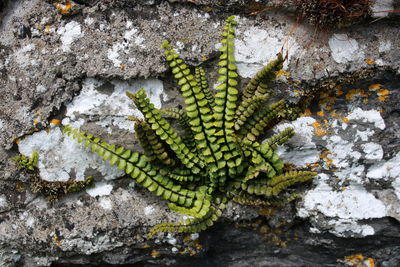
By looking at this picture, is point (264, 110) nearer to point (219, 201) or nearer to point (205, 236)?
point (219, 201)

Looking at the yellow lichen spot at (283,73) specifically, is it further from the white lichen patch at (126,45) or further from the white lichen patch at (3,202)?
the white lichen patch at (3,202)

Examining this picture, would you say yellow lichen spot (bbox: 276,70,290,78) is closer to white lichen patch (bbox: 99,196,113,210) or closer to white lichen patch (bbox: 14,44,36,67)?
white lichen patch (bbox: 99,196,113,210)

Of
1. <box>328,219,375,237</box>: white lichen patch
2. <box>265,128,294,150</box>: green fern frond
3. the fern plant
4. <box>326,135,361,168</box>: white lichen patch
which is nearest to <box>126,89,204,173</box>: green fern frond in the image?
the fern plant

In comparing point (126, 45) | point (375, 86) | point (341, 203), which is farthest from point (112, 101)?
point (375, 86)

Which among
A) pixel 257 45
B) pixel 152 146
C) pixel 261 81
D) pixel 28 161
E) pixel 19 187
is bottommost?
pixel 19 187

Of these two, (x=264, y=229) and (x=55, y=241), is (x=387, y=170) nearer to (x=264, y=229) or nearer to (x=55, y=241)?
(x=264, y=229)

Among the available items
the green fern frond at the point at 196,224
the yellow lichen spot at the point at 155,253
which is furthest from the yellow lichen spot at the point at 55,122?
the yellow lichen spot at the point at 155,253

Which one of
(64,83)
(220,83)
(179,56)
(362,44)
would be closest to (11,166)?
(64,83)
